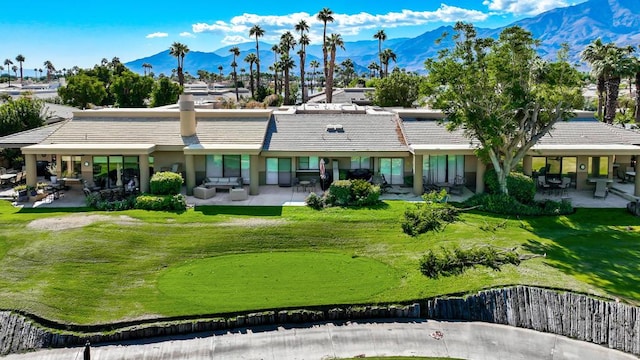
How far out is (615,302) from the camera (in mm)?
17766

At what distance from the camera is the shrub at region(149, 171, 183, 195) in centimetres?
2892

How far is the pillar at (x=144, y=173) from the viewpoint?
30.3 meters

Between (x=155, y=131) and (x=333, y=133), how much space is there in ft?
34.5

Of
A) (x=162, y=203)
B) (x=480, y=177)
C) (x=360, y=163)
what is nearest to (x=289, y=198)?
(x=360, y=163)

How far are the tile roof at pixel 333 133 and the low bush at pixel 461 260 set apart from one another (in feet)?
36.7

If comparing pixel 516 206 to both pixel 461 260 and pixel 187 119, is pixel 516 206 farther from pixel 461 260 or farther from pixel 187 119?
pixel 187 119

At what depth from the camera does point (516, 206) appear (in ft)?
92.8

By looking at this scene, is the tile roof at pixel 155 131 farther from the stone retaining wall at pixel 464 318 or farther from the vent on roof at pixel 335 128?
the stone retaining wall at pixel 464 318

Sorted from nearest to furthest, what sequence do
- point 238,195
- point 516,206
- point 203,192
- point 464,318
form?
point 464,318 → point 516,206 → point 238,195 → point 203,192

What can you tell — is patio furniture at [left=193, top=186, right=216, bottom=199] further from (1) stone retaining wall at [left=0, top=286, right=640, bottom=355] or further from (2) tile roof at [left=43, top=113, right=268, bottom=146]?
(1) stone retaining wall at [left=0, top=286, right=640, bottom=355]

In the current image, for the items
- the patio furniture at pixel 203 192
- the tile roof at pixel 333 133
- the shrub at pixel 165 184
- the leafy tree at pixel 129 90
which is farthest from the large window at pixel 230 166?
the leafy tree at pixel 129 90

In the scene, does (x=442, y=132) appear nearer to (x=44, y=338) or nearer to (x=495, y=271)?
(x=495, y=271)

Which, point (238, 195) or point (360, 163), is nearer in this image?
point (238, 195)

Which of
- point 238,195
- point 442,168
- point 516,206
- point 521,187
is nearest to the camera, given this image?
point 516,206
